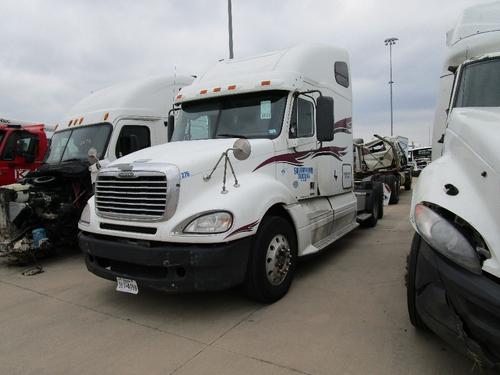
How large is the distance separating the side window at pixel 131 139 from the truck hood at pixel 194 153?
2735 millimetres

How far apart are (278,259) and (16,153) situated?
8.01m

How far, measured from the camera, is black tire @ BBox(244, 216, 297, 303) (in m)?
4.23

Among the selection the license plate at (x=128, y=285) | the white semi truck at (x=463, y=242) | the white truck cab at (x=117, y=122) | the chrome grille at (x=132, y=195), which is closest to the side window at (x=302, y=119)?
the chrome grille at (x=132, y=195)

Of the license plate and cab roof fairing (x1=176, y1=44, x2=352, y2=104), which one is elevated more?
cab roof fairing (x1=176, y1=44, x2=352, y2=104)

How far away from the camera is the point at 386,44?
39812 millimetres

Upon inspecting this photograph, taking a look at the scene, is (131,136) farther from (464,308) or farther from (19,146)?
(464,308)

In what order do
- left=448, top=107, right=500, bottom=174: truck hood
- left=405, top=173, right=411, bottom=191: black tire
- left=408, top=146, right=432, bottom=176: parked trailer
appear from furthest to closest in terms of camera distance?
1. left=408, top=146, right=432, bottom=176: parked trailer
2. left=405, top=173, right=411, bottom=191: black tire
3. left=448, top=107, right=500, bottom=174: truck hood

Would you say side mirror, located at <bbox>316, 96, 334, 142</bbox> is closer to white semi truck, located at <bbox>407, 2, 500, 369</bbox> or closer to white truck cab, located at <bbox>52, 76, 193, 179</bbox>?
white semi truck, located at <bbox>407, 2, 500, 369</bbox>

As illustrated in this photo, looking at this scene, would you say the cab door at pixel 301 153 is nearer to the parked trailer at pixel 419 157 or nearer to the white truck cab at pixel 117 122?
the white truck cab at pixel 117 122

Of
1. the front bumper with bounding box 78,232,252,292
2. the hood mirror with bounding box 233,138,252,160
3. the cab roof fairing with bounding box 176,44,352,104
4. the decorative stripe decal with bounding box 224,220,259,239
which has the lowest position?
the front bumper with bounding box 78,232,252,292

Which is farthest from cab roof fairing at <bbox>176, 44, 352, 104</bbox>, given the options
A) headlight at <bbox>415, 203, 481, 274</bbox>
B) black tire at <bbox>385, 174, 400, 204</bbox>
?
black tire at <bbox>385, 174, 400, 204</bbox>

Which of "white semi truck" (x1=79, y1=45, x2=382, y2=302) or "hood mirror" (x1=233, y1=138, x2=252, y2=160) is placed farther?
"hood mirror" (x1=233, y1=138, x2=252, y2=160)

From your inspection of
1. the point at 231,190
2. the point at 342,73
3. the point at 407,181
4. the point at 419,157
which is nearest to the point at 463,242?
the point at 231,190

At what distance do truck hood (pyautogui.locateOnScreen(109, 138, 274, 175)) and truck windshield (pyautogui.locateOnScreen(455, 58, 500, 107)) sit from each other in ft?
7.00
